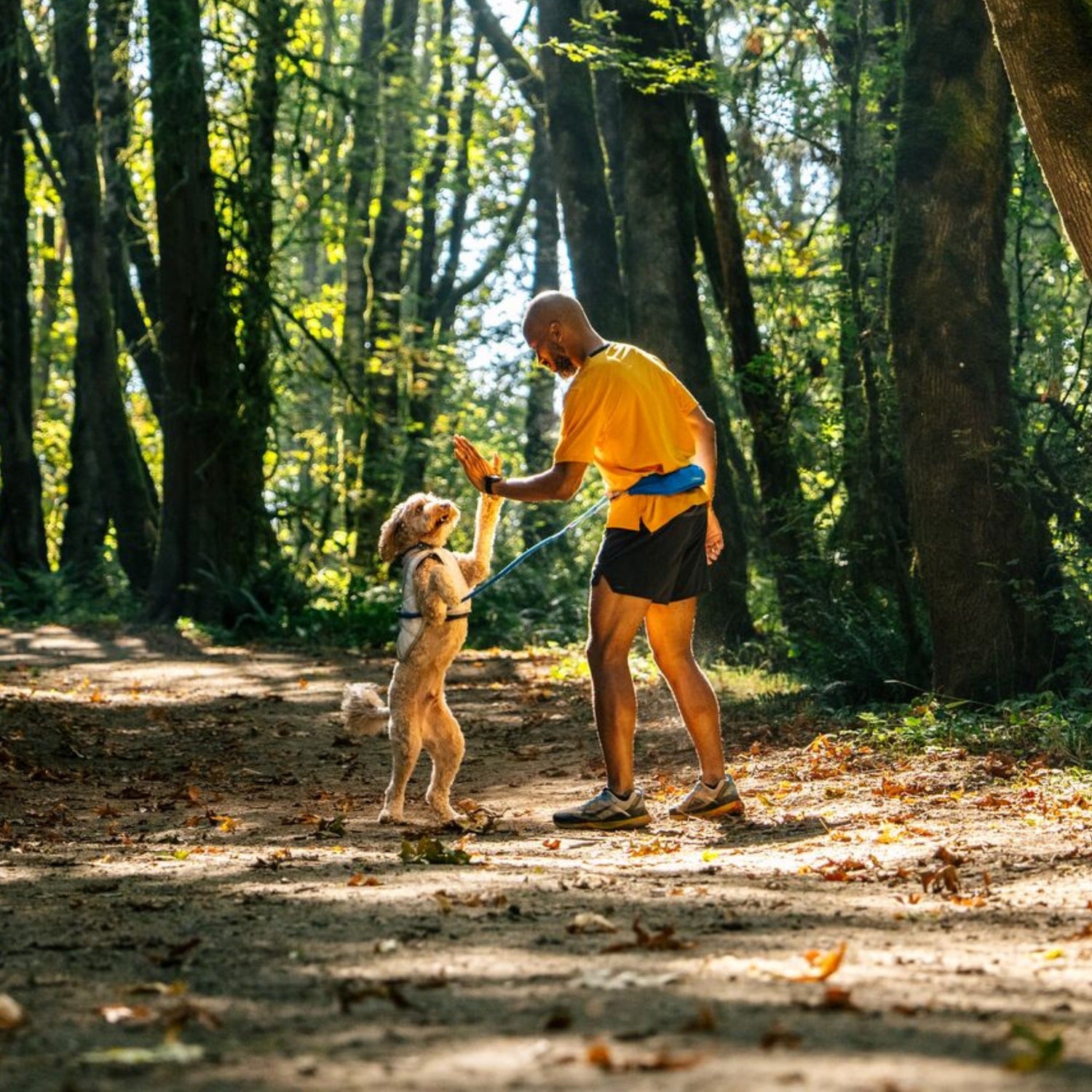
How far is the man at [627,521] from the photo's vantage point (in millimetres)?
8055

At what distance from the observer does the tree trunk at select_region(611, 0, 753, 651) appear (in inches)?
640

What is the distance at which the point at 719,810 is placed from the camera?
8.52 m

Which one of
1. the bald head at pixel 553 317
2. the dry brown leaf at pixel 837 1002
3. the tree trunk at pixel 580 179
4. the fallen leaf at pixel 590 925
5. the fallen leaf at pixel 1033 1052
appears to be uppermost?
the tree trunk at pixel 580 179

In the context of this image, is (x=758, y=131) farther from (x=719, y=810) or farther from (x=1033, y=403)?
(x=719, y=810)

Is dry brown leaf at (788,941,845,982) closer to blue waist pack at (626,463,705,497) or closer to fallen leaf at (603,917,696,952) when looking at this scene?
fallen leaf at (603,917,696,952)

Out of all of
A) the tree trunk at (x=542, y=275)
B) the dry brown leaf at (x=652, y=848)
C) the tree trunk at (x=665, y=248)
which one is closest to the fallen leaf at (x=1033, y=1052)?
the dry brown leaf at (x=652, y=848)

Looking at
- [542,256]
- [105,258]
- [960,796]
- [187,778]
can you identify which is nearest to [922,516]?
[960,796]

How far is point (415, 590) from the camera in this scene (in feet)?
27.0

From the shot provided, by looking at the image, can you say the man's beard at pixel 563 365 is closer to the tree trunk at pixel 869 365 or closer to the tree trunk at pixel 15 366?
the tree trunk at pixel 869 365

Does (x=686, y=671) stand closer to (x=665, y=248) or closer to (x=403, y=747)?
(x=403, y=747)

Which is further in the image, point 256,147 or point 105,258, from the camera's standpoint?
point 105,258

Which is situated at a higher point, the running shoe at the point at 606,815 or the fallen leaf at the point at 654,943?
the fallen leaf at the point at 654,943

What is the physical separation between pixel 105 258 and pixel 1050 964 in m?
23.2

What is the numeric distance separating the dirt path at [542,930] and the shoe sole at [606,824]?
Result: 0.14 m
